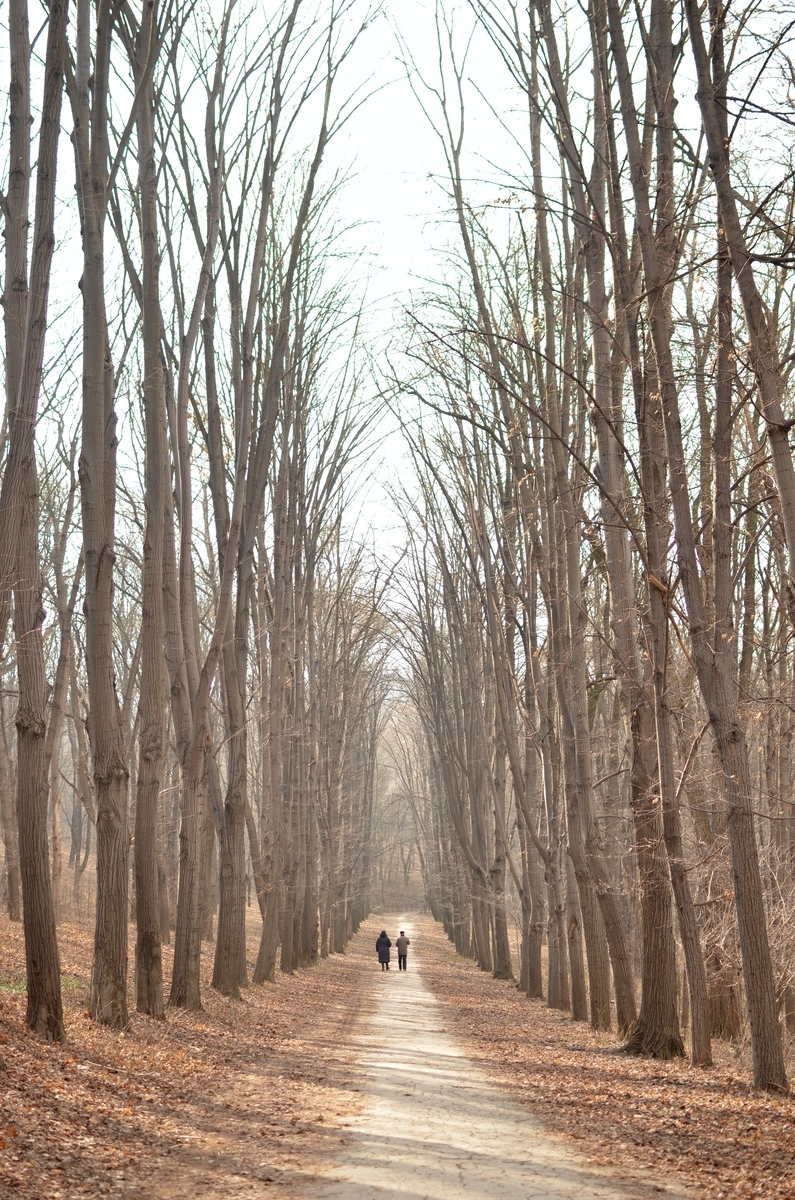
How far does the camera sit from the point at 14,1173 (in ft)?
15.9

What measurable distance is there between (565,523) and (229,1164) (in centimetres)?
965

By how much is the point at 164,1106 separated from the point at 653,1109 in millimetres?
3314

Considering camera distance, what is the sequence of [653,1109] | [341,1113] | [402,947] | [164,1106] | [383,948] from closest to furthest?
1. [164,1106]
2. [341,1113]
3. [653,1109]
4. [402,947]
5. [383,948]

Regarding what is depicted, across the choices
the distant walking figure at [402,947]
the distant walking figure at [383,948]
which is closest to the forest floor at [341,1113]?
the distant walking figure at [402,947]

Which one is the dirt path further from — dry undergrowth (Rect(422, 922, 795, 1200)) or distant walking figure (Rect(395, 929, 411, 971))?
distant walking figure (Rect(395, 929, 411, 971))

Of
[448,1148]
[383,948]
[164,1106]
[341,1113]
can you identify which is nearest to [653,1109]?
[448,1148]

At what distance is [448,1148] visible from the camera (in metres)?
6.06

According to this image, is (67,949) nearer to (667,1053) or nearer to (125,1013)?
(125,1013)

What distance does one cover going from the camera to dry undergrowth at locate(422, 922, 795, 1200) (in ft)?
17.7

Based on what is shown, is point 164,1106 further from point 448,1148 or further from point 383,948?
point 383,948

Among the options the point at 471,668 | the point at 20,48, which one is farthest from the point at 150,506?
the point at 471,668

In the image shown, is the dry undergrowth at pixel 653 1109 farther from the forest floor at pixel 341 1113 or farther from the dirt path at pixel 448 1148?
the dirt path at pixel 448 1148

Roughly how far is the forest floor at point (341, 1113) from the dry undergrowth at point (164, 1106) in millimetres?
18

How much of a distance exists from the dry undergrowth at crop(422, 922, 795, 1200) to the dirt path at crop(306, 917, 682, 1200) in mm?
254
